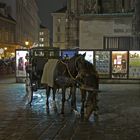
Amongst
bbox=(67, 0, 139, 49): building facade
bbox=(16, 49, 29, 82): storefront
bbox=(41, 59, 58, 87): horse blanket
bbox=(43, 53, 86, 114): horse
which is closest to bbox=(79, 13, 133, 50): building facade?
bbox=(67, 0, 139, 49): building facade

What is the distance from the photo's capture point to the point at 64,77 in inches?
575

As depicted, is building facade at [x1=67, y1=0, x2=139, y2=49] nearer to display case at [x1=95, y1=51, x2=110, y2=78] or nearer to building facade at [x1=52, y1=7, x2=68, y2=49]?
display case at [x1=95, y1=51, x2=110, y2=78]

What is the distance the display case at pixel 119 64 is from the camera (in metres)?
30.5

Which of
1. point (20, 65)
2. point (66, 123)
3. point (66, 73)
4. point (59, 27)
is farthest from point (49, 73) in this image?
point (59, 27)

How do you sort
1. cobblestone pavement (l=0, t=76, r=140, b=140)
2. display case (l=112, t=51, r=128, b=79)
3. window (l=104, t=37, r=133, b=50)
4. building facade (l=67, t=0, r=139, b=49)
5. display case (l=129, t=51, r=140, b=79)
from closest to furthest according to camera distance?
cobblestone pavement (l=0, t=76, r=140, b=140) → display case (l=129, t=51, r=140, b=79) → display case (l=112, t=51, r=128, b=79) → building facade (l=67, t=0, r=139, b=49) → window (l=104, t=37, r=133, b=50)

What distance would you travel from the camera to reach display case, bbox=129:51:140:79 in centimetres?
3038

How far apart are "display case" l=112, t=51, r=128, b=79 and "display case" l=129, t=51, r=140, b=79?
0.31m

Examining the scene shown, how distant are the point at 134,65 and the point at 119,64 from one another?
933mm

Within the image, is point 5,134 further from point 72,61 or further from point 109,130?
point 72,61

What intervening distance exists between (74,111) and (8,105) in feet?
10.0

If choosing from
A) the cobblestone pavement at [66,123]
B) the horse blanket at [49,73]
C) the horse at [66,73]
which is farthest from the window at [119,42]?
the horse at [66,73]

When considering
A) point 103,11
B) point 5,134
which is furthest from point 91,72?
point 103,11

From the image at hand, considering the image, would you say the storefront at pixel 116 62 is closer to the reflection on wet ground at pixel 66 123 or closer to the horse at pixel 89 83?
the reflection on wet ground at pixel 66 123

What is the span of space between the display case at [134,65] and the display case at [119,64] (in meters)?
0.31
